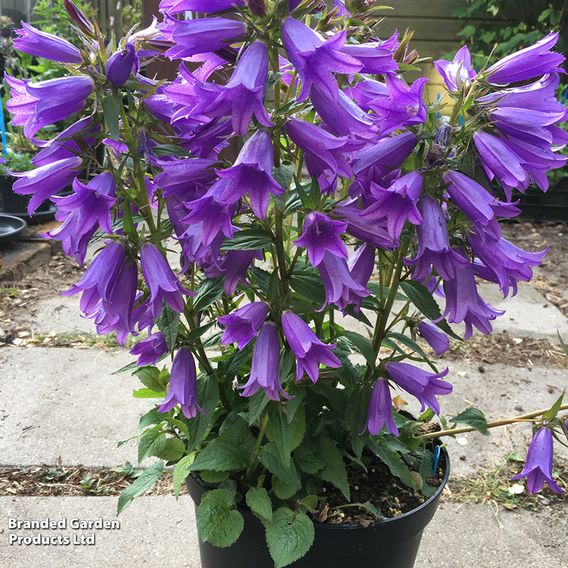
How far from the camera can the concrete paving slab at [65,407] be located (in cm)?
206

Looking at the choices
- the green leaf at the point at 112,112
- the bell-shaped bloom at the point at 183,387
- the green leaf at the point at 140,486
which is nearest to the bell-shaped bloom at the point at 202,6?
the green leaf at the point at 112,112

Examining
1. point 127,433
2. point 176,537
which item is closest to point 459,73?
point 176,537

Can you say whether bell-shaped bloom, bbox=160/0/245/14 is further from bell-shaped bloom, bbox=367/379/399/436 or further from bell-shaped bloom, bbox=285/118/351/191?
bell-shaped bloom, bbox=367/379/399/436

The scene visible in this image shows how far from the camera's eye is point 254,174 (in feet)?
2.82

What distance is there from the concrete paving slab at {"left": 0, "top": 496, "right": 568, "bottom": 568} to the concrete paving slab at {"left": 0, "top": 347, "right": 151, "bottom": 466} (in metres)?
0.21

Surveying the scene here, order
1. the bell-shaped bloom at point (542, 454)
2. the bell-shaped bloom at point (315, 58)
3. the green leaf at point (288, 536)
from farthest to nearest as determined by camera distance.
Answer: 1. the bell-shaped bloom at point (542, 454)
2. the green leaf at point (288, 536)
3. the bell-shaped bloom at point (315, 58)

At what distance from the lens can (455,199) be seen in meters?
0.92

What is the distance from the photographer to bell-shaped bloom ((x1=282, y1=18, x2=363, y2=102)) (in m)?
0.78

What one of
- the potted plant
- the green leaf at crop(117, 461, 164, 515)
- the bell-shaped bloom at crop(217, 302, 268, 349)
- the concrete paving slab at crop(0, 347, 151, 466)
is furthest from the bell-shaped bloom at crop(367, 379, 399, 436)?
the concrete paving slab at crop(0, 347, 151, 466)

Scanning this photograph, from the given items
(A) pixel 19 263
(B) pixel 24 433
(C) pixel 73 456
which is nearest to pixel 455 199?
(C) pixel 73 456

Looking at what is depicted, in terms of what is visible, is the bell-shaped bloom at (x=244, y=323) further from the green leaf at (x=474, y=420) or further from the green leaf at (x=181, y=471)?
the green leaf at (x=474, y=420)

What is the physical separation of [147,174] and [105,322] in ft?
0.90

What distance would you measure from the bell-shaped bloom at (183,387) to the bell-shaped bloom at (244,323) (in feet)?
0.50

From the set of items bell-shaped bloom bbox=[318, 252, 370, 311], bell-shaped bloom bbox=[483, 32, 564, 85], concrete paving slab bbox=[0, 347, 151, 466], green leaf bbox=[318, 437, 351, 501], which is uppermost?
bell-shaped bloom bbox=[483, 32, 564, 85]
